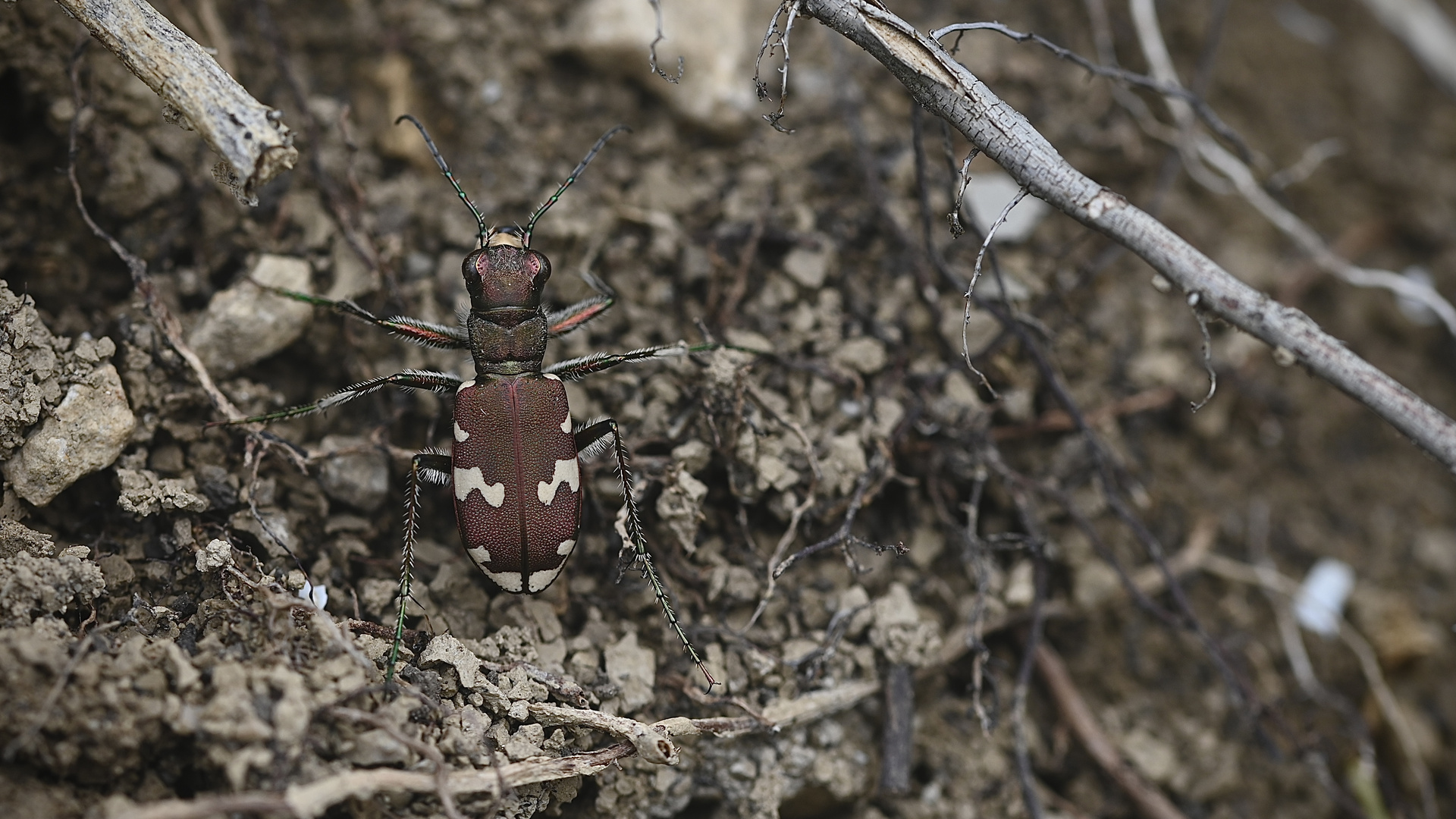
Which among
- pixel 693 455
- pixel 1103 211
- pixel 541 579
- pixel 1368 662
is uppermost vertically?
pixel 1103 211

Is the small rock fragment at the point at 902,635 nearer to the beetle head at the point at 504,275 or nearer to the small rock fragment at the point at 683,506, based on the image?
the small rock fragment at the point at 683,506

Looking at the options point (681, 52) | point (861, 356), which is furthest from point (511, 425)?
point (681, 52)

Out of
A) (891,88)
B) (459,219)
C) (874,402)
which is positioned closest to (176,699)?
(459,219)

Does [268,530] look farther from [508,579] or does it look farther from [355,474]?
[508,579]

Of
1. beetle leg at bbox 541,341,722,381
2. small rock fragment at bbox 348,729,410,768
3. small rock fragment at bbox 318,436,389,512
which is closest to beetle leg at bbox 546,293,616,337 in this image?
beetle leg at bbox 541,341,722,381

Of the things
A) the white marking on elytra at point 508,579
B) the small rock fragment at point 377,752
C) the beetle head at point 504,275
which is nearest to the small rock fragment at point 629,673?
the white marking on elytra at point 508,579

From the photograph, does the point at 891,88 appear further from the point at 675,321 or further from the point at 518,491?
the point at 518,491
